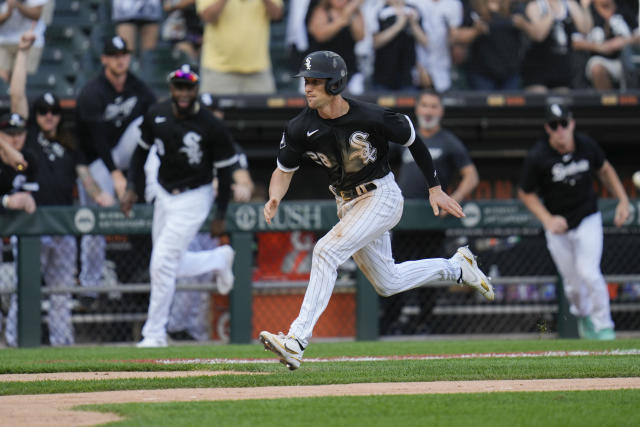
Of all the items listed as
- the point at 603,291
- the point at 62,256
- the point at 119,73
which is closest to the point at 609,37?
the point at 603,291

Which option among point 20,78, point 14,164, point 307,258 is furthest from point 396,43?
point 14,164

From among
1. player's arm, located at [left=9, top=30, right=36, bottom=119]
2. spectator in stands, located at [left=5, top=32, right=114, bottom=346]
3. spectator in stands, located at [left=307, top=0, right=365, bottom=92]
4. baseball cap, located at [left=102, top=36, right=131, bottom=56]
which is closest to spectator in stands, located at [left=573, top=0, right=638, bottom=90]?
spectator in stands, located at [left=307, top=0, right=365, bottom=92]

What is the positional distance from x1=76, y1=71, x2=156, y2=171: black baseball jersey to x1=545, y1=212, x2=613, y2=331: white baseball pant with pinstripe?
3681mm

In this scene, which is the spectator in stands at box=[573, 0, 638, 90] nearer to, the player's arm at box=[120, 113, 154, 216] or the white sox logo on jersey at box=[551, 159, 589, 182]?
the white sox logo on jersey at box=[551, 159, 589, 182]

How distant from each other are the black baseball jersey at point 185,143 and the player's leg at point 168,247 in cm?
11

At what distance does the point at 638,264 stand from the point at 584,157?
142 cm

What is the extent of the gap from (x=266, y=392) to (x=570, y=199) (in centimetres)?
510

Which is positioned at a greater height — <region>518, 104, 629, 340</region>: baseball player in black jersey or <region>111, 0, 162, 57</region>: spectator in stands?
<region>111, 0, 162, 57</region>: spectator in stands

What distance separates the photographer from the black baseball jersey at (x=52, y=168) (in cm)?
939

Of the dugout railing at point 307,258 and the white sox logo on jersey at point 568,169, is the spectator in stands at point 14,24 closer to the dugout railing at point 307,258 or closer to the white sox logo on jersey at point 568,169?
the dugout railing at point 307,258

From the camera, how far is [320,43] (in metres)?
10.8

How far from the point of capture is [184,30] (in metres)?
11.4

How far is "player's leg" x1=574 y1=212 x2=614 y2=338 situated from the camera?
912 centimetres

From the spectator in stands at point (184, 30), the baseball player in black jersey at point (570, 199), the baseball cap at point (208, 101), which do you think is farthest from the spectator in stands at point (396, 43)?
the baseball cap at point (208, 101)
